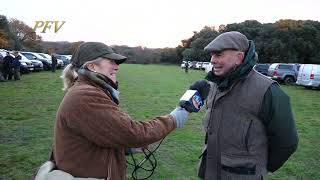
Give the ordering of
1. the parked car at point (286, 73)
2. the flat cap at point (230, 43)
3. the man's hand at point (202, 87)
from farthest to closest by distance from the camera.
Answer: the parked car at point (286, 73), the man's hand at point (202, 87), the flat cap at point (230, 43)

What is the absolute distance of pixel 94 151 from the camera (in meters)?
2.85

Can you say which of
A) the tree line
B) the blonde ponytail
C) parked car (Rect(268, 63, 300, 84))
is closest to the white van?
parked car (Rect(268, 63, 300, 84))

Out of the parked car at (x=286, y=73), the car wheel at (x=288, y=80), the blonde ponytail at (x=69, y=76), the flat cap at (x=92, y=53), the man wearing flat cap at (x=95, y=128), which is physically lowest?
the car wheel at (x=288, y=80)

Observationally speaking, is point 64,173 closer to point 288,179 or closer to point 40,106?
point 288,179

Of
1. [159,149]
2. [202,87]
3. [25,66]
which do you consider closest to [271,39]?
Result: [25,66]

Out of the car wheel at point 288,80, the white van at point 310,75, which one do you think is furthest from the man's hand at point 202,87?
the car wheel at point 288,80

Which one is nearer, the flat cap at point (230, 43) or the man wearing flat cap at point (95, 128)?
the man wearing flat cap at point (95, 128)

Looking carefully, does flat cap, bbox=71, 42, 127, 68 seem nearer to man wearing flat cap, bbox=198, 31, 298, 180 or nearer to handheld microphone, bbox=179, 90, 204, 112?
handheld microphone, bbox=179, 90, 204, 112

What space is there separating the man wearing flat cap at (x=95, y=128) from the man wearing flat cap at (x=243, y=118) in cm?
60

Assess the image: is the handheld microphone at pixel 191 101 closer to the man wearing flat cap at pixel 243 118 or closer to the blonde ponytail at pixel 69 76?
the man wearing flat cap at pixel 243 118

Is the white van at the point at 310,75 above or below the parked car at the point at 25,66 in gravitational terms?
above

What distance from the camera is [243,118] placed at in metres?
3.31

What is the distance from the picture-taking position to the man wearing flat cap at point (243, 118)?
10.7 ft

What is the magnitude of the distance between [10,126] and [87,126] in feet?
26.3
